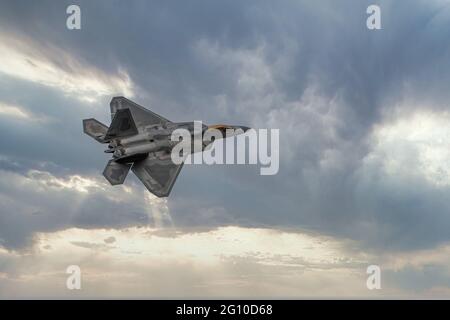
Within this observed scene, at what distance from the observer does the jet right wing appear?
196ft

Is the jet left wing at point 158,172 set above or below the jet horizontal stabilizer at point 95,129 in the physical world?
below

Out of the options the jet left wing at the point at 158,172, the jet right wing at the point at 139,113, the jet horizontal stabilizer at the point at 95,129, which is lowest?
the jet left wing at the point at 158,172

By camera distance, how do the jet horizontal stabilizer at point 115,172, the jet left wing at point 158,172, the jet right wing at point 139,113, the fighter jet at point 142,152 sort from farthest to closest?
1. the jet right wing at point 139,113
2. the jet horizontal stabilizer at point 115,172
3. the fighter jet at point 142,152
4. the jet left wing at point 158,172

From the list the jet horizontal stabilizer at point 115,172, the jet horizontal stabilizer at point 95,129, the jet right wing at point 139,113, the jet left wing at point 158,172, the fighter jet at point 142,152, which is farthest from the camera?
the jet right wing at point 139,113

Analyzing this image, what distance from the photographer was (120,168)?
55250 mm

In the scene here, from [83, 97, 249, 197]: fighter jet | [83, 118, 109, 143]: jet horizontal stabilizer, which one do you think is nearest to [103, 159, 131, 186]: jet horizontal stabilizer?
[83, 97, 249, 197]: fighter jet

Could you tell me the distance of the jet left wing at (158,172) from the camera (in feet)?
173

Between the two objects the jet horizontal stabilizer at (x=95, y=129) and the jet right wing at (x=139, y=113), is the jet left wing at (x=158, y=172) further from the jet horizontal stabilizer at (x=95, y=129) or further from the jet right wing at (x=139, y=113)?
the jet horizontal stabilizer at (x=95, y=129)

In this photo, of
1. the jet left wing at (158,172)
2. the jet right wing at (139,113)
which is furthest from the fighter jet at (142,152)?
the jet right wing at (139,113)

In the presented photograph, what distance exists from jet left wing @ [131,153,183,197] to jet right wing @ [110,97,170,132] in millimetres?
5067

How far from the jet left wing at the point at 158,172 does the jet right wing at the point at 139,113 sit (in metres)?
5.07

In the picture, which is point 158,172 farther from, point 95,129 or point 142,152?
point 95,129

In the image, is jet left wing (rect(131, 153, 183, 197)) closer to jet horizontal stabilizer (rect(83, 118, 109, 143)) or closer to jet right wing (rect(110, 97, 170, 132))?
jet right wing (rect(110, 97, 170, 132))

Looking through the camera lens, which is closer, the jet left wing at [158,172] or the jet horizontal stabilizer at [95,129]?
the jet left wing at [158,172]
